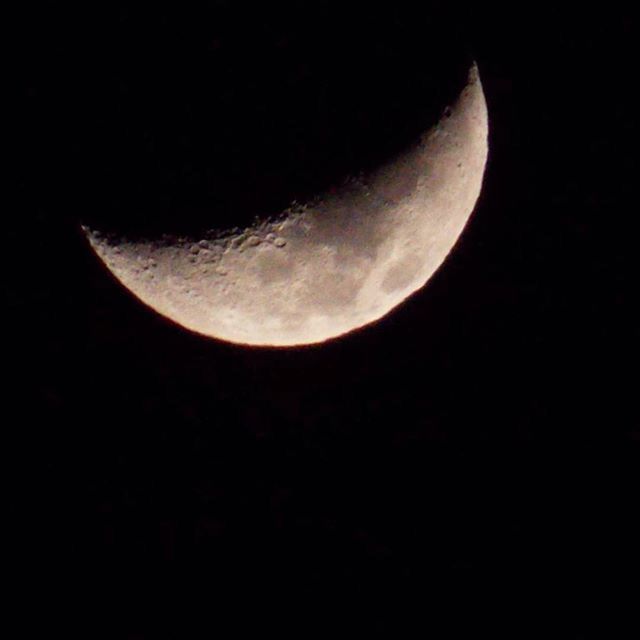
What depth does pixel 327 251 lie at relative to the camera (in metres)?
2.09

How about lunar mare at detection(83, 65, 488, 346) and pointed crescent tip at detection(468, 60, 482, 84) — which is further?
pointed crescent tip at detection(468, 60, 482, 84)

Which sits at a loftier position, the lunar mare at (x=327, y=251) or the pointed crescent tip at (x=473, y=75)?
the pointed crescent tip at (x=473, y=75)

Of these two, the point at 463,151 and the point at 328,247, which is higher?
the point at 463,151

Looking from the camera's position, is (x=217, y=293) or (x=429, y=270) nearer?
(x=217, y=293)

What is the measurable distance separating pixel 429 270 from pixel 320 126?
0.79 meters

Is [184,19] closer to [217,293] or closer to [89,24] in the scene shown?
[89,24]

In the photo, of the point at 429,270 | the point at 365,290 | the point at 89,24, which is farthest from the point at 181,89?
the point at 429,270

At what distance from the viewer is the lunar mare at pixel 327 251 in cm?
204

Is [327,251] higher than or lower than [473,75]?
lower

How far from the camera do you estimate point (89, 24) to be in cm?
190

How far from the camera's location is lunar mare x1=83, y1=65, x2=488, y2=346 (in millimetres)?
2041

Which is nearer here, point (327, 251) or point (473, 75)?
point (327, 251)

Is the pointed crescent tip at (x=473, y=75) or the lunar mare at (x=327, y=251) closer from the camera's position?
the lunar mare at (x=327, y=251)

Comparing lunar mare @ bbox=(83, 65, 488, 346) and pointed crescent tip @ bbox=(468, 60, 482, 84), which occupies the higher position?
pointed crescent tip @ bbox=(468, 60, 482, 84)
